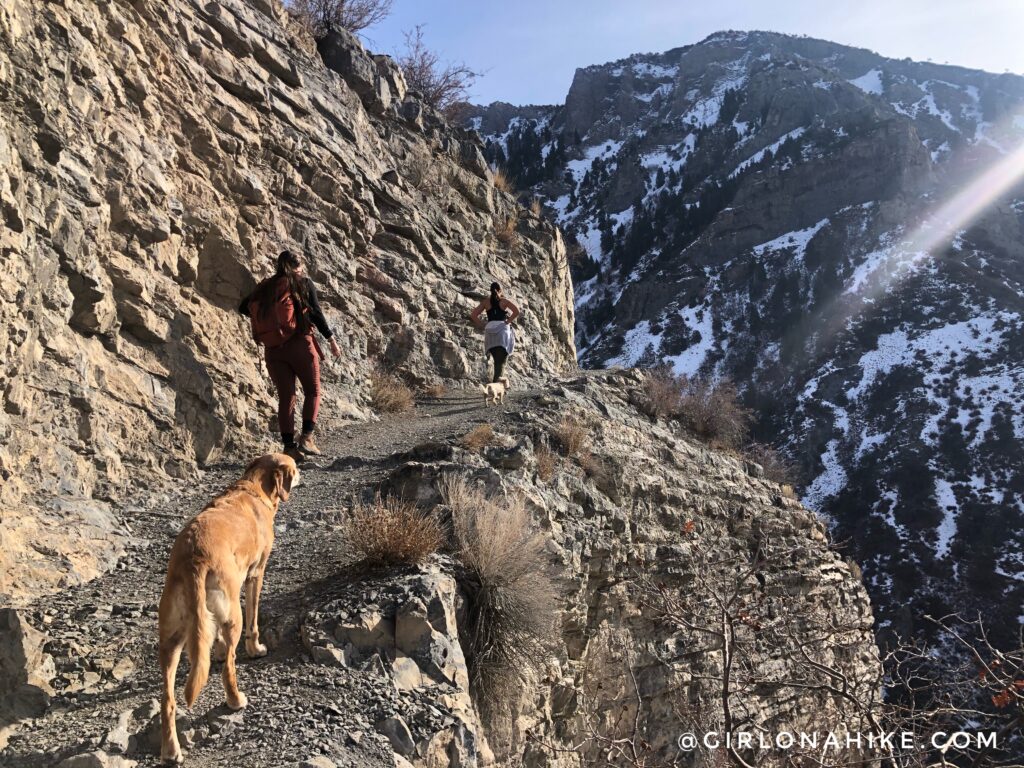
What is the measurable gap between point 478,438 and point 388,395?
10.4 feet

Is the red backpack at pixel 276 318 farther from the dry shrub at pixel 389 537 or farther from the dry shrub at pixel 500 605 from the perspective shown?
the dry shrub at pixel 500 605

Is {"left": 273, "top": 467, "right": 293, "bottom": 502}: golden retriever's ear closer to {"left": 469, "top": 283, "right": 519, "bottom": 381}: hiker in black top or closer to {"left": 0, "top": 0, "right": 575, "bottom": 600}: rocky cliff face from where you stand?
{"left": 0, "top": 0, "right": 575, "bottom": 600}: rocky cliff face

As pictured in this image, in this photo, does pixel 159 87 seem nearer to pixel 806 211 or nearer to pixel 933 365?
pixel 933 365

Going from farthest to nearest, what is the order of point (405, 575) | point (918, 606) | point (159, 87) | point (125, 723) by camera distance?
point (918, 606) → point (159, 87) → point (405, 575) → point (125, 723)

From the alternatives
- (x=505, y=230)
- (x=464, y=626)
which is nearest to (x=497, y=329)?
(x=464, y=626)

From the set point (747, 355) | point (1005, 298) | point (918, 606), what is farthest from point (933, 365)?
point (918, 606)

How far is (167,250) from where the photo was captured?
24.3 ft

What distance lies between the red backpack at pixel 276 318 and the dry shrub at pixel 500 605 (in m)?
2.41

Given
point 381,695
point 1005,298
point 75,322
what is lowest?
point 381,695

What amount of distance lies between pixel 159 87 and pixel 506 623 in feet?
24.5

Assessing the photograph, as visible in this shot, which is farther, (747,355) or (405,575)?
(747,355)

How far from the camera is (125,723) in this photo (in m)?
3.11

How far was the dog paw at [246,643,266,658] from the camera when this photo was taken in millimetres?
3885

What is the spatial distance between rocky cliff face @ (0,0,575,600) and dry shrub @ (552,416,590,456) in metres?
2.76
